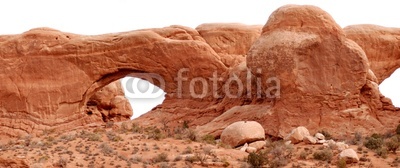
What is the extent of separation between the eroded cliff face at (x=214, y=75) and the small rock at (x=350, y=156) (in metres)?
4.09

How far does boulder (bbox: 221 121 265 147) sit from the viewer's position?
21984 mm

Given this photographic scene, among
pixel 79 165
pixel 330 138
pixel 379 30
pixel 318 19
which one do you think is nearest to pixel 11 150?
pixel 79 165

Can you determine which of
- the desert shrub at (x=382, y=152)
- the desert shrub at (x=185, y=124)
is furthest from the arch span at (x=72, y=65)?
the desert shrub at (x=382, y=152)

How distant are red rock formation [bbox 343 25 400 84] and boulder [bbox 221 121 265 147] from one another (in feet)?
45.2

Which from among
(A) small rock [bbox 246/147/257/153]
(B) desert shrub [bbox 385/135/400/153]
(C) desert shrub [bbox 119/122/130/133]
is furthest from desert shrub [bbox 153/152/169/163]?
(B) desert shrub [bbox 385/135/400/153]

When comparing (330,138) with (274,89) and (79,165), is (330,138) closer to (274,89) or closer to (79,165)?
(274,89)

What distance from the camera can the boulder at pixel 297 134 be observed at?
21.9 meters

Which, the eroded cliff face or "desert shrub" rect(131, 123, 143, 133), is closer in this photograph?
the eroded cliff face

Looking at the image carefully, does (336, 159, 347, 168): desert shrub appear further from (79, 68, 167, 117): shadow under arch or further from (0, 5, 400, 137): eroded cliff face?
(79, 68, 167, 117): shadow under arch

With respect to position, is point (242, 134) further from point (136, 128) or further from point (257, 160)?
point (136, 128)

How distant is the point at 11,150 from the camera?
20.6m

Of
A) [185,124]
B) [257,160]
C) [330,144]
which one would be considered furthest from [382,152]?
[185,124]

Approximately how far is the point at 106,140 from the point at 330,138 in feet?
27.8

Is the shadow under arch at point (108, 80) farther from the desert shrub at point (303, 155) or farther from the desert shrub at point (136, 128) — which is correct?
the desert shrub at point (303, 155)
